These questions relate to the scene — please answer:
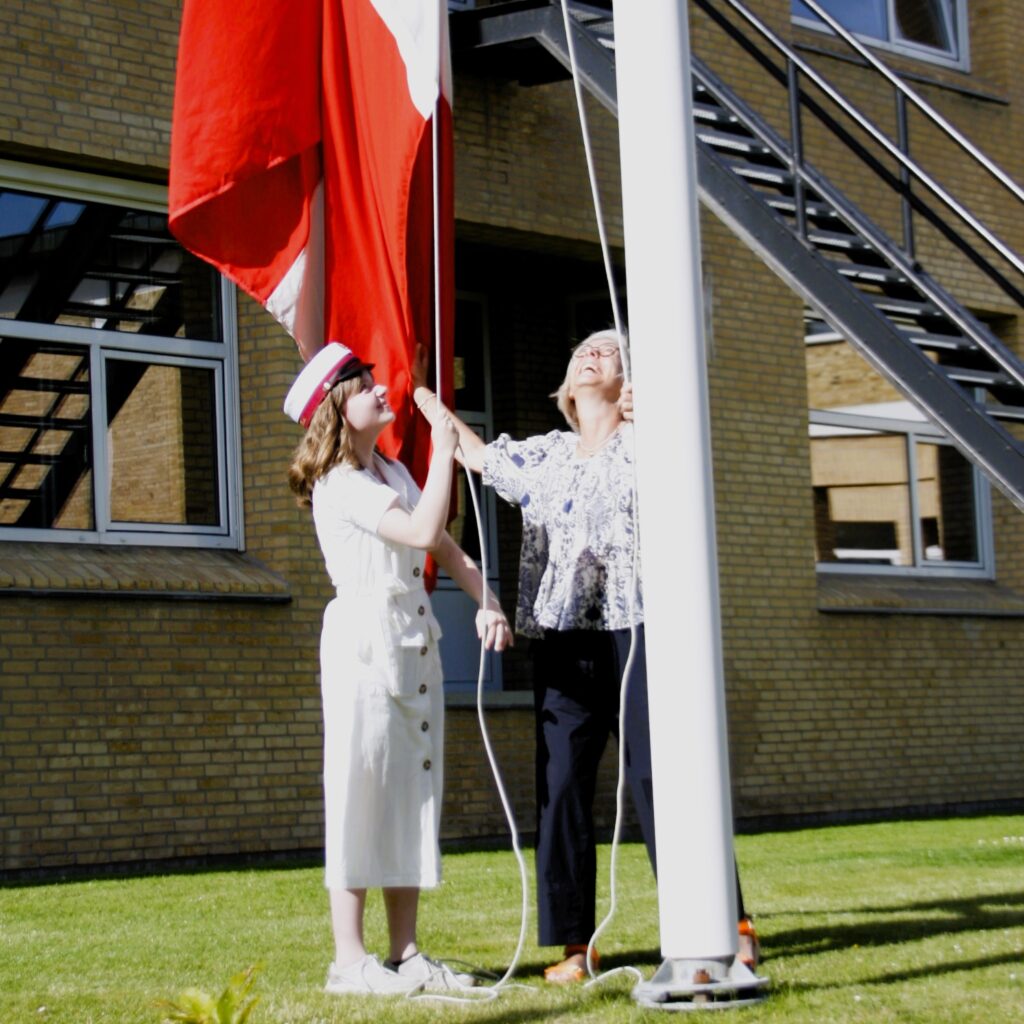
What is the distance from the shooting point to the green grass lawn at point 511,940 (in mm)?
5254

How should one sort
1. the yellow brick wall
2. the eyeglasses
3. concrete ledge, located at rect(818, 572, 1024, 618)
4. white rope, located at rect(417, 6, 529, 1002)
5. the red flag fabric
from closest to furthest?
1. white rope, located at rect(417, 6, 529, 1002)
2. the eyeglasses
3. the red flag fabric
4. the yellow brick wall
5. concrete ledge, located at rect(818, 572, 1024, 618)

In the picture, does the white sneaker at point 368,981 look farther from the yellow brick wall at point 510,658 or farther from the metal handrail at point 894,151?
the yellow brick wall at point 510,658

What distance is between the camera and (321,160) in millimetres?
7785

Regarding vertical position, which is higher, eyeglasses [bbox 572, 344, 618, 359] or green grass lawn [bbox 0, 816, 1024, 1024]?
eyeglasses [bbox 572, 344, 618, 359]

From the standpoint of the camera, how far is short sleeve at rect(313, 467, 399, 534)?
5.70 m

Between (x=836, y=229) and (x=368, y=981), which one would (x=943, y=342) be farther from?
(x=368, y=981)

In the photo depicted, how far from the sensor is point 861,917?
733 centimetres

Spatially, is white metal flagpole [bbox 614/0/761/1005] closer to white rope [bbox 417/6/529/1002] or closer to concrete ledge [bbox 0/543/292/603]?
white rope [bbox 417/6/529/1002]

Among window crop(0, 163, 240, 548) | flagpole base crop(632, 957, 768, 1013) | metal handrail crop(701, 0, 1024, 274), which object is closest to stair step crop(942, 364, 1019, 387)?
metal handrail crop(701, 0, 1024, 274)

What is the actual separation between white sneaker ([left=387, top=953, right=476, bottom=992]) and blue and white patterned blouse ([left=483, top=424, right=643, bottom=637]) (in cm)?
109

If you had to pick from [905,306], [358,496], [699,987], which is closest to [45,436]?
[905,306]

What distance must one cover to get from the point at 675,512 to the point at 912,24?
1274 cm

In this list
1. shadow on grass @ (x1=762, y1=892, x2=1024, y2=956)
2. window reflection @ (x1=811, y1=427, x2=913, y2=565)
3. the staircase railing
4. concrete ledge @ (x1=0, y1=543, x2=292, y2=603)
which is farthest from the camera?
window reflection @ (x1=811, y1=427, x2=913, y2=565)

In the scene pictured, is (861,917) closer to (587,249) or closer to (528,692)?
(528,692)
